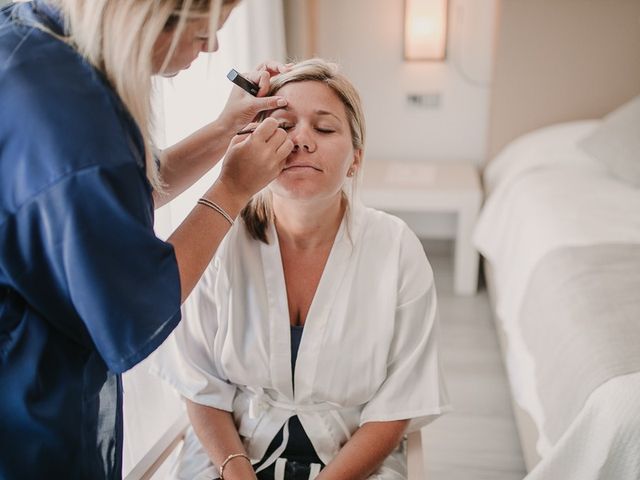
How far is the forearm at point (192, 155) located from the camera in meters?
1.16

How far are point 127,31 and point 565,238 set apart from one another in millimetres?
1568

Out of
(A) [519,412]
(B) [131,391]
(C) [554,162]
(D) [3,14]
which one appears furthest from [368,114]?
(D) [3,14]

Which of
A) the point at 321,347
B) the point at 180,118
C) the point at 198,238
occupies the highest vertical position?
the point at 198,238

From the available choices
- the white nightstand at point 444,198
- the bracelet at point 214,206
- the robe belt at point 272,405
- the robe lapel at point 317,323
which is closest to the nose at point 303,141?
the robe lapel at point 317,323

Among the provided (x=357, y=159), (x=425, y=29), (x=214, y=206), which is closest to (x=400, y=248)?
(x=357, y=159)

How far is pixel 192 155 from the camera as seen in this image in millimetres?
1173

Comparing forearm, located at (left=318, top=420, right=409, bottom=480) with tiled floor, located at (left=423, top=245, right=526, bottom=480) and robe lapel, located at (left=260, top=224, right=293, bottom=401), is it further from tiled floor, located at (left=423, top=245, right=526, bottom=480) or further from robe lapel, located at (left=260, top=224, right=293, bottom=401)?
tiled floor, located at (left=423, top=245, right=526, bottom=480)

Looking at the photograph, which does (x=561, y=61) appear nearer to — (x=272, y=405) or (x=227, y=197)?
(x=272, y=405)

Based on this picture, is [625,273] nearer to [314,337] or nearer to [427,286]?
[427,286]

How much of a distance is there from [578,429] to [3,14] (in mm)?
1241

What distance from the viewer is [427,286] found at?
1.25m

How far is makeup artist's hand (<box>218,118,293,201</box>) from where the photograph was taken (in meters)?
0.94

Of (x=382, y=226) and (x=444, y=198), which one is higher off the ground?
(x=382, y=226)

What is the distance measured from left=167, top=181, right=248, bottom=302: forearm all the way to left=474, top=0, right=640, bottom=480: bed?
2.80 feet
